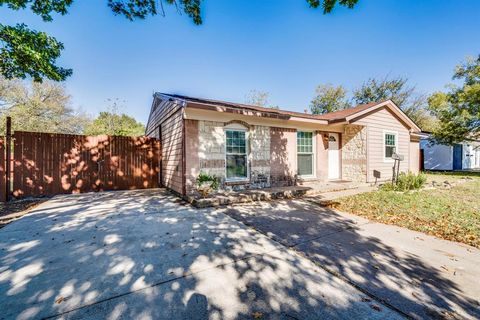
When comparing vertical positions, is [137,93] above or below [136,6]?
above

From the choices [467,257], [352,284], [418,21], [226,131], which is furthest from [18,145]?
[418,21]

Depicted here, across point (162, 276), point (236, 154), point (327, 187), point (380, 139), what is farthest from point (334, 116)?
point (162, 276)

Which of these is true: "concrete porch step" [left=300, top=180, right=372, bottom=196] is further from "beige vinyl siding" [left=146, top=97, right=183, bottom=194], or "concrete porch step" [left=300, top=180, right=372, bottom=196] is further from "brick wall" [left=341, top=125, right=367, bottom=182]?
"beige vinyl siding" [left=146, top=97, right=183, bottom=194]

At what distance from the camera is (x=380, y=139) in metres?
9.99

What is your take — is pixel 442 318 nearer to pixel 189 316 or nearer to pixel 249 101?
pixel 189 316

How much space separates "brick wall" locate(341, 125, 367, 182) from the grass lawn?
8.35 ft

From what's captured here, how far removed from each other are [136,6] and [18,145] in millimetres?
5923

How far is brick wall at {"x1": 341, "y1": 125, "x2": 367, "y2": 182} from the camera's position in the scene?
31.0 ft

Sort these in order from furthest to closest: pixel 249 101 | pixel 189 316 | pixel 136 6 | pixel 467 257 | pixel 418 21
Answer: pixel 249 101 → pixel 418 21 → pixel 136 6 → pixel 467 257 → pixel 189 316

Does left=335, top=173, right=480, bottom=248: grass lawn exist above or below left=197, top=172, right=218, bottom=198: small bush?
below

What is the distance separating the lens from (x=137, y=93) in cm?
1588

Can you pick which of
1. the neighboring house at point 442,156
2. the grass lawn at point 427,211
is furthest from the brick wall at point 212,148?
the neighboring house at point 442,156

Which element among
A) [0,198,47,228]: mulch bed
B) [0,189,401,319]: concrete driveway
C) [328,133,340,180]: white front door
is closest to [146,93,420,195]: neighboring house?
[328,133,340,180]: white front door

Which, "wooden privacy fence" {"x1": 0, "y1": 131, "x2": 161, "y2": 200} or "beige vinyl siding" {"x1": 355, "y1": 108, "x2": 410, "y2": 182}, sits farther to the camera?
"beige vinyl siding" {"x1": 355, "y1": 108, "x2": 410, "y2": 182}
